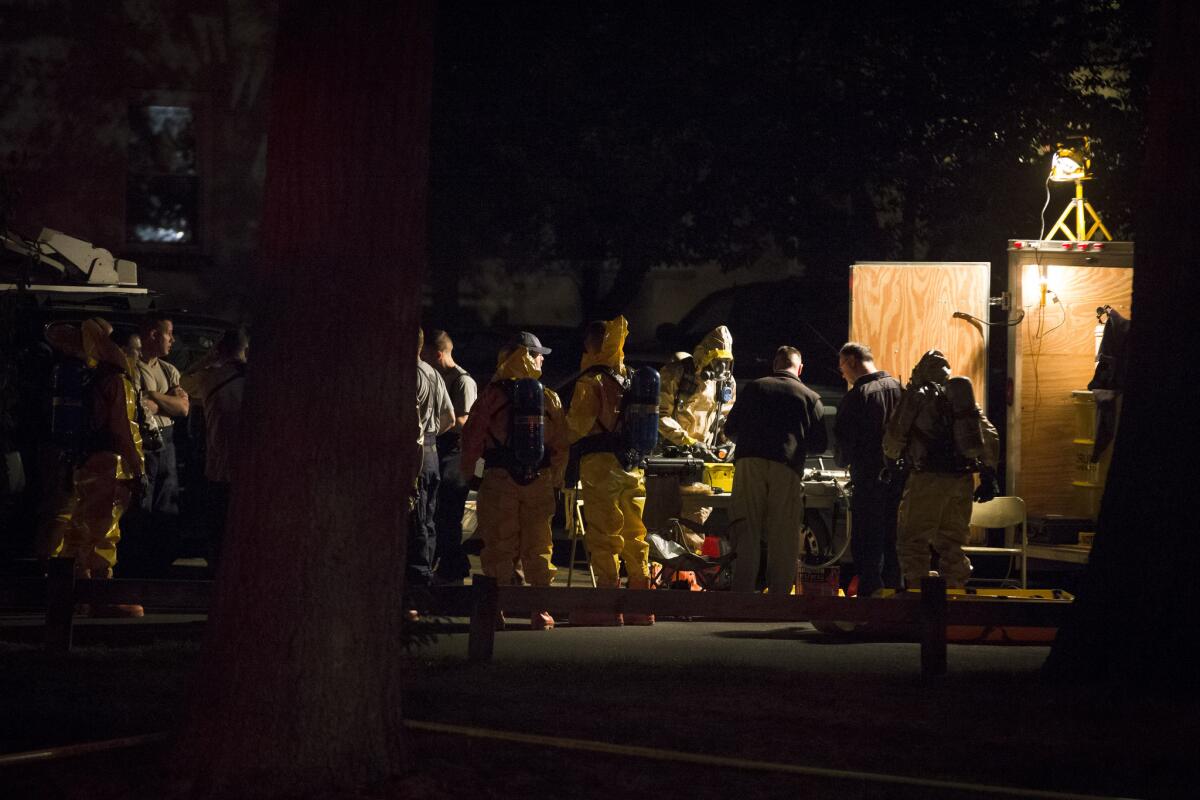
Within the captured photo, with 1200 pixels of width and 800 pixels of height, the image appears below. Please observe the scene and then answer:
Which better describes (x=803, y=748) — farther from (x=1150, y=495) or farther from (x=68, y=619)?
(x=68, y=619)

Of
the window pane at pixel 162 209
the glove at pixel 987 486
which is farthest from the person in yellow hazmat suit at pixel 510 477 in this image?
the window pane at pixel 162 209

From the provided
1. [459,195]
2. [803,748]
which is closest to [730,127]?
[459,195]

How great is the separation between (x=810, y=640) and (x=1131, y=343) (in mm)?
3171

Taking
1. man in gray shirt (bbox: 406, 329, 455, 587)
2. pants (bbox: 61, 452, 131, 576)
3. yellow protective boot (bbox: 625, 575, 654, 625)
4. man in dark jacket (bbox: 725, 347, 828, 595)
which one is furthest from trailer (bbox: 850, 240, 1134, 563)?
pants (bbox: 61, 452, 131, 576)

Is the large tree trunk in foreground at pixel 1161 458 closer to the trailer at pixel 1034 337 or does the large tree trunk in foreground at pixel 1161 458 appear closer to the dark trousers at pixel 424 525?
the trailer at pixel 1034 337

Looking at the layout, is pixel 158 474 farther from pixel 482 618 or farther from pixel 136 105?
pixel 136 105

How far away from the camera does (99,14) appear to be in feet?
68.9

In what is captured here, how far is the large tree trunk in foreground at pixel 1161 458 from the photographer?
9.09 m

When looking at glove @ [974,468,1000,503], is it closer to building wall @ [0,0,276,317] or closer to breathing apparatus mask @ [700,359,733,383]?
breathing apparatus mask @ [700,359,733,383]

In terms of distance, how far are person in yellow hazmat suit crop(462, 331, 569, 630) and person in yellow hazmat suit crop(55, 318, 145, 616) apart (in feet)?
7.13

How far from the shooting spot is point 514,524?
37.4ft

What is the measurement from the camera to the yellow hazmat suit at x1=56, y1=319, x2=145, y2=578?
453 inches

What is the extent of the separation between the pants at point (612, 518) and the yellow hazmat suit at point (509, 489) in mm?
291

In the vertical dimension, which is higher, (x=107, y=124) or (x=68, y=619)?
(x=107, y=124)
